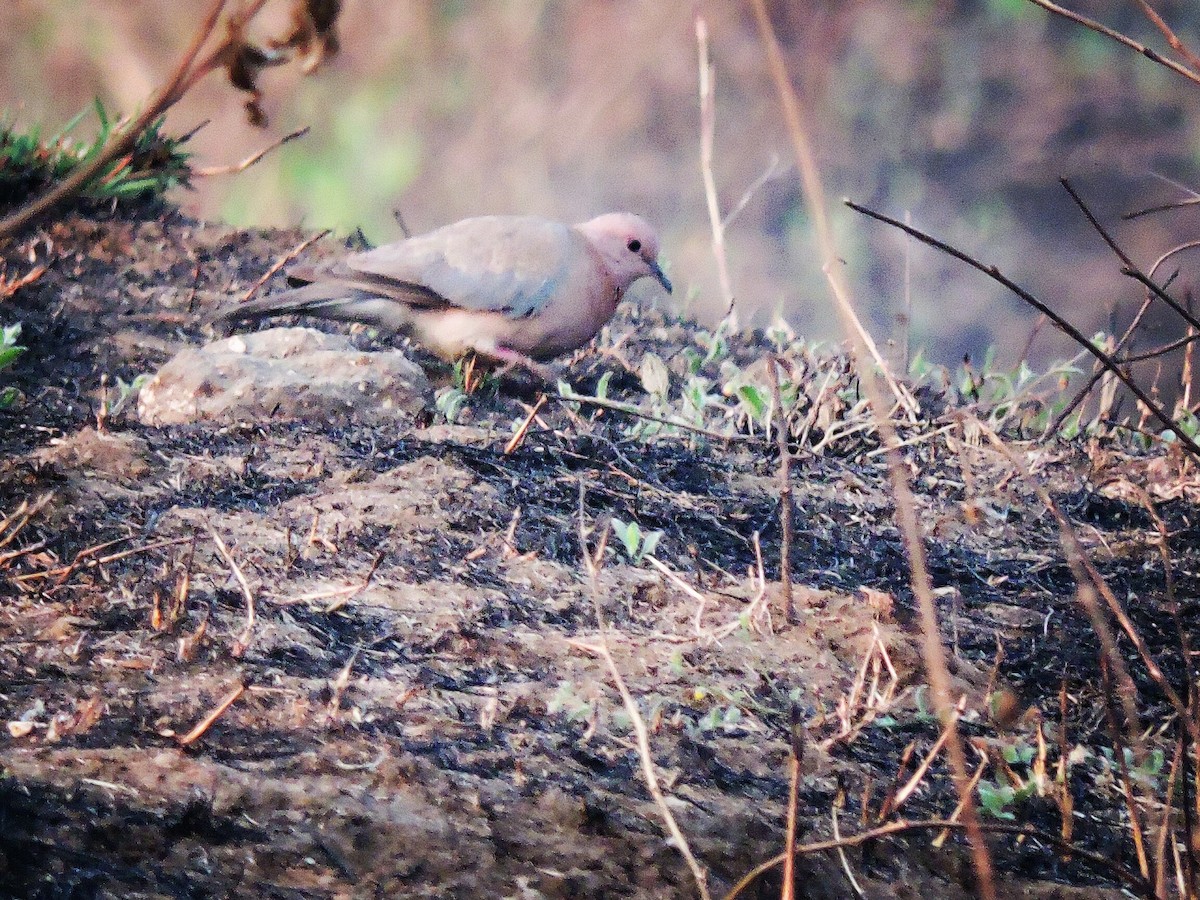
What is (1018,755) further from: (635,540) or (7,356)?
(7,356)

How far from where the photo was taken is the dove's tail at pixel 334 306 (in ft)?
11.3

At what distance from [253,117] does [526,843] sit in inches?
32.4

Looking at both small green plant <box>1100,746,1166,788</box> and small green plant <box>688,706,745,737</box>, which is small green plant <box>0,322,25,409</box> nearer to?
small green plant <box>688,706,745,737</box>

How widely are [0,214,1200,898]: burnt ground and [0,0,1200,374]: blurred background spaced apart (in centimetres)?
402

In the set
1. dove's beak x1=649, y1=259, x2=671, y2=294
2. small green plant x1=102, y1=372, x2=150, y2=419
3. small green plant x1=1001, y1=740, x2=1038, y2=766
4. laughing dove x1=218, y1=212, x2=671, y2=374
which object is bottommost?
small green plant x1=1001, y1=740, x2=1038, y2=766

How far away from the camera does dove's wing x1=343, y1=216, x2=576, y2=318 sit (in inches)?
134

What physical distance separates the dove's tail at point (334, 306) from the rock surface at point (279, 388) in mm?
478

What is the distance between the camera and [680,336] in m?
4.23

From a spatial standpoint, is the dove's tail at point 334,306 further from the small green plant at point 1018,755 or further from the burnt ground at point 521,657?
the small green plant at point 1018,755

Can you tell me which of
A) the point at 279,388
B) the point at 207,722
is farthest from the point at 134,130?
the point at 279,388

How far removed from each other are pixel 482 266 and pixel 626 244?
55 centimetres

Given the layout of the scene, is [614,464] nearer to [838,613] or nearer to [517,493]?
[517,493]

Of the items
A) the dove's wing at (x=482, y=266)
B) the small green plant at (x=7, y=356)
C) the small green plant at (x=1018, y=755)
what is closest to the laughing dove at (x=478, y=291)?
the dove's wing at (x=482, y=266)

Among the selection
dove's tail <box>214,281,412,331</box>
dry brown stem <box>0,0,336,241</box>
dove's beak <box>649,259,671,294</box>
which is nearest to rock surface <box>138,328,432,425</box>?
dove's tail <box>214,281,412,331</box>
